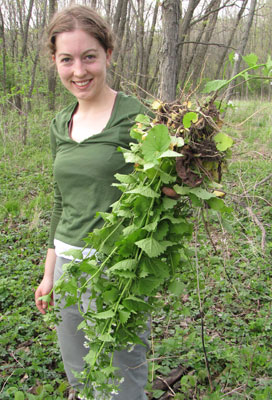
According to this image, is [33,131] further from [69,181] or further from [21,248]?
[69,181]

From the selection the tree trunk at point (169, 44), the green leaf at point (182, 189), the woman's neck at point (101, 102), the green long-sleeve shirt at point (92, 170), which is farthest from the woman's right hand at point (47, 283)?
the tree trunk at point (169, 44)

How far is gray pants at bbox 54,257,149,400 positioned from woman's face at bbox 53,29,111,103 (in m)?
0.81

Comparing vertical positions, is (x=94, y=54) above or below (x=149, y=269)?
above

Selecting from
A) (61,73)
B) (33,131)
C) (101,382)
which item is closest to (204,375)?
(101,382)

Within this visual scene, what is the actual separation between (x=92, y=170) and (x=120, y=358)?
0.80 metres

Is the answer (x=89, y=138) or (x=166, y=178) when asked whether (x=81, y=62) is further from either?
(x=166, y=178)

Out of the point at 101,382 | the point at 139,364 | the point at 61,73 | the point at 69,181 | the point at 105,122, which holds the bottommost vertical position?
the point at 139,364

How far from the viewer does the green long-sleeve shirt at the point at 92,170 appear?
1460 mm

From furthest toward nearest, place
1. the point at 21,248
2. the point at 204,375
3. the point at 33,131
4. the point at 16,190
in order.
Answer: the point at 33,131
the point at 16,190
the point at 21,248
the point at 204,375

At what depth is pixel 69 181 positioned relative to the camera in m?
1.57

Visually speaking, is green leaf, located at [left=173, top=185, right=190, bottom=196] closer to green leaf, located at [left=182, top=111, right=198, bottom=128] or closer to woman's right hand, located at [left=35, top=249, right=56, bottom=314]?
green leaf, located at [left=182, top=111, right=198, bottom=128]

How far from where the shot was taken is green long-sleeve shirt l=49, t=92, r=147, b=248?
1460 millimetres

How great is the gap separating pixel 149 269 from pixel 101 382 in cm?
36

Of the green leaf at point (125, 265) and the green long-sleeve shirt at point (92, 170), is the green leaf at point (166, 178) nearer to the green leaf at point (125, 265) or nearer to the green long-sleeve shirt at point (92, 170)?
the green leaf at point (125, 265)
